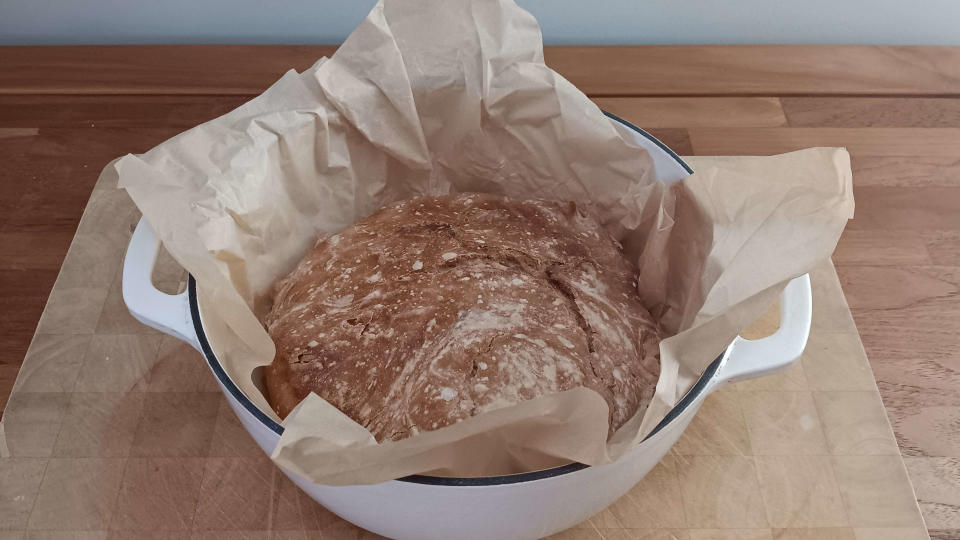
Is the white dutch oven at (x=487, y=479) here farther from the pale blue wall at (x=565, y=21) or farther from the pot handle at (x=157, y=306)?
the pale blue wall at (x=565, y=21)

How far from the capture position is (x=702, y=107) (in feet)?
4.39

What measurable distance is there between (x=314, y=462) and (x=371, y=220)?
0.42 meters

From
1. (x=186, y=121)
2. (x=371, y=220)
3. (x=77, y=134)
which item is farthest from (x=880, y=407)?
(x=77, y=134)

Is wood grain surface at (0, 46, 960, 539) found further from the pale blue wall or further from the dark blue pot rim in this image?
the dark blue pot rim

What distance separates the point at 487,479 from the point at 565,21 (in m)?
1.01

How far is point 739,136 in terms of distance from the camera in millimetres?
1290

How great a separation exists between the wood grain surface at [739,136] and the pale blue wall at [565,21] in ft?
0.17

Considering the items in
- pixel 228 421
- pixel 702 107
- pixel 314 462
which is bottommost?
pixel 228 421

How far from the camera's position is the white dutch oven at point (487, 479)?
26.0 inches

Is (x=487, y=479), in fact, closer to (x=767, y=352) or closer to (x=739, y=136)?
(x=767, y=352)

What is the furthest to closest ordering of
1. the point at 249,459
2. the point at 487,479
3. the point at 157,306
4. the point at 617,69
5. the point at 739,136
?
the point at 617,69 → the point at 739,136 → the point at 249,459 → the point at 157,306 → the point at 487,479

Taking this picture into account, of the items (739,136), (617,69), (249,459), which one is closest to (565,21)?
(617,69)

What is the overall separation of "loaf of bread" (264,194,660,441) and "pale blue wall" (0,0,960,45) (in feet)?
1.96

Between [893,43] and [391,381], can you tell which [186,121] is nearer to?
[391,381]
